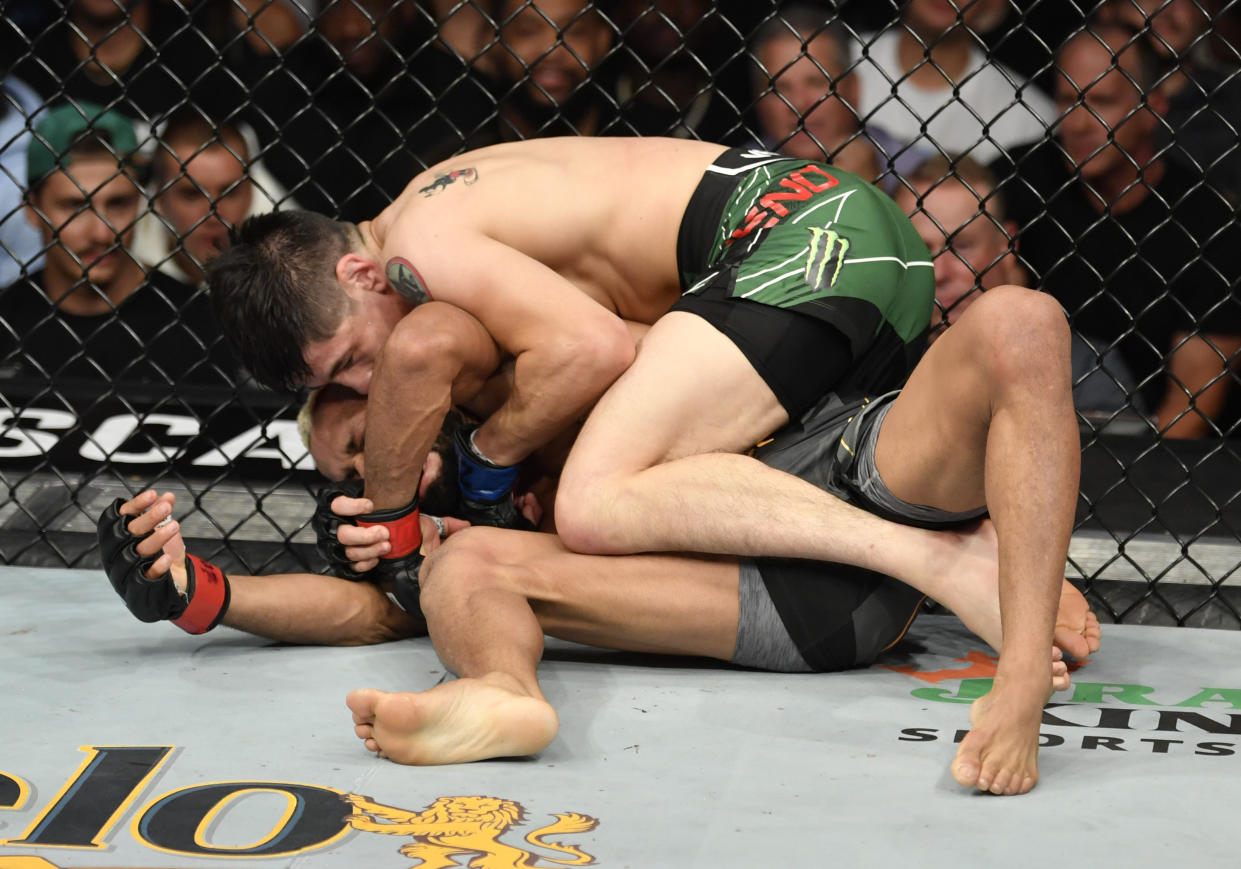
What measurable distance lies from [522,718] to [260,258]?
35.7 inches

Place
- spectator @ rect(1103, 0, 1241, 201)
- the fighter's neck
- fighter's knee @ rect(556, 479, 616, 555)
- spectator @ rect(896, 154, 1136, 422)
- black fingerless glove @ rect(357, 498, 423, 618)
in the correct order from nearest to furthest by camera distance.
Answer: fighter's knee @ rect(556, 479, 616, 555) → black fingerless glove @ rect(357, 498, 423, 618) → the fighter's neck → spectator @ rect(1103, 0, 1241, 201) → spectator @ rect(896, 154, 1136, 422)

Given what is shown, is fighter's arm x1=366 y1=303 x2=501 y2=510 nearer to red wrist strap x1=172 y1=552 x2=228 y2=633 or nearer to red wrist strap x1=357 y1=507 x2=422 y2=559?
red wrist strap x1=357 y1=507 x2=422 y2=559

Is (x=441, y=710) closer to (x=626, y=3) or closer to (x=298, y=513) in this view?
(x=298, y=513)

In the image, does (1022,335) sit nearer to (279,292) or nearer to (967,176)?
(279,292)

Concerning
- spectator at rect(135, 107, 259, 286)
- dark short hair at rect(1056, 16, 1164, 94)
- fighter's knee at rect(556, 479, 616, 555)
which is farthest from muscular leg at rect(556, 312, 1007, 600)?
spectator at rect(135, 107, 259, 286)

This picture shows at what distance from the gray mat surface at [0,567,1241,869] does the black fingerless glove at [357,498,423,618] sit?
8 cm

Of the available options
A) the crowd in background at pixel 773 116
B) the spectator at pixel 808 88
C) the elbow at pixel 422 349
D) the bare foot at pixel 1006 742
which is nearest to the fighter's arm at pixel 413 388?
the elbow at pixel 422 349

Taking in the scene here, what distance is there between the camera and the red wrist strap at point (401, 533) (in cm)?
196

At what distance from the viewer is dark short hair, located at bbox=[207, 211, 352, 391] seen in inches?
78.1

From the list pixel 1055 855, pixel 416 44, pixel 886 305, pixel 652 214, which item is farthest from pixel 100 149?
pixel 1055 855

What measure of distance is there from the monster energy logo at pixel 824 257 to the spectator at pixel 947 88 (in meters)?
1.28

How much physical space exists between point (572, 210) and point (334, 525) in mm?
589

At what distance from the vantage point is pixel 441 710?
147 cm

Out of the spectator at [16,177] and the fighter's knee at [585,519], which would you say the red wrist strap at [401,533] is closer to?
the fighter's knee at [585,519]
